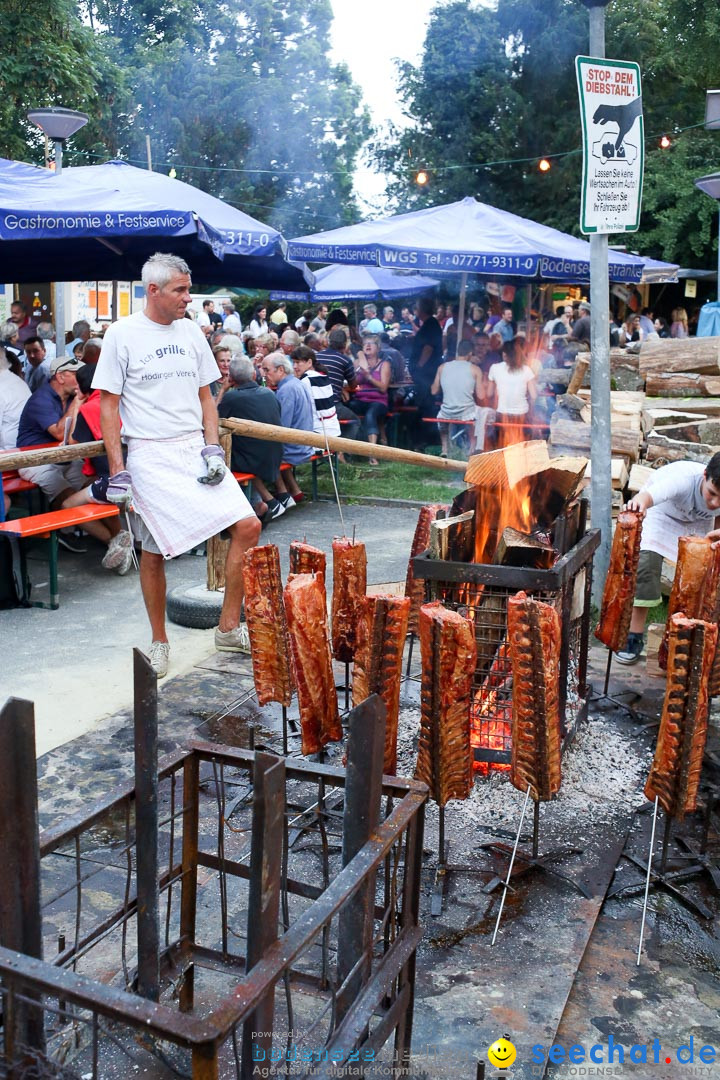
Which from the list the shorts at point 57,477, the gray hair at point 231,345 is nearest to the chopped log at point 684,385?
the gray hair at point 231,345

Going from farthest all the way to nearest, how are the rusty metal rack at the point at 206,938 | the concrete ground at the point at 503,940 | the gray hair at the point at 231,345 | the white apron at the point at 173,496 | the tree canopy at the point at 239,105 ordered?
the tree canopy at the point at 239,105
the gray hair at the point at 231,345
the white apron at the point at 173,496
the concrete ground at the point at 503,940
the rusty metal rack at the point at 206,938

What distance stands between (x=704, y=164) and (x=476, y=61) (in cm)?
950

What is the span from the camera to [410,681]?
5.32 meters

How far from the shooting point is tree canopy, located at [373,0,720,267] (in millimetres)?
26844

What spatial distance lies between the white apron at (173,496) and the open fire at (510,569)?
4.66ft

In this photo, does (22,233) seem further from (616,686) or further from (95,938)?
(95,938)

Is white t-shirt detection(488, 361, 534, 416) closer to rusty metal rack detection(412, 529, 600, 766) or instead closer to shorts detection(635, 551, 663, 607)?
shorts detection(635, 551, 663, 607)

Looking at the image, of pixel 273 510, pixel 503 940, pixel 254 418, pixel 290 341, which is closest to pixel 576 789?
pixel 503 940

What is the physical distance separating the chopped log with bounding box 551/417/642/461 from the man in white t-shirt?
4247 millimetres

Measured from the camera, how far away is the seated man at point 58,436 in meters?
8.10

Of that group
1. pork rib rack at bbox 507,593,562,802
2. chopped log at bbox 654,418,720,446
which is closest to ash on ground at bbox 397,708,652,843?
pork rib rack at bbox 507,593,562,802

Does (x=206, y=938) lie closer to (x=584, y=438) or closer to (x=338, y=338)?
(x=584, y=438)

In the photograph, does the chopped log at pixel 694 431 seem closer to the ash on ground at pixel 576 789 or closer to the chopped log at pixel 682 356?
the chopped log at pixel 682 356

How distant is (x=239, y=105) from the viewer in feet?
116
